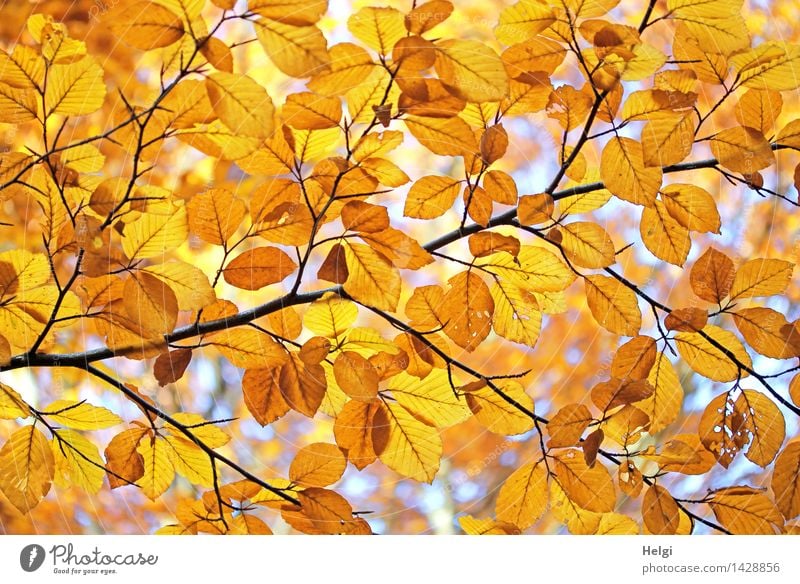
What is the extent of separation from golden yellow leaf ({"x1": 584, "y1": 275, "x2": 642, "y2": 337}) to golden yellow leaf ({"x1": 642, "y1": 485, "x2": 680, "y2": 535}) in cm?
12

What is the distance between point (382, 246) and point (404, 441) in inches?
4.9

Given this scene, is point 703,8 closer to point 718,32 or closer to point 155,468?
point 718,32

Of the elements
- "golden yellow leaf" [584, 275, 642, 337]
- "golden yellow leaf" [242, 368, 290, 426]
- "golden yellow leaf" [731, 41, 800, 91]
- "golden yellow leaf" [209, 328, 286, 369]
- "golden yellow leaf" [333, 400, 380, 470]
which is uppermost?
"golden yellow leaf" [731, 41, 800, 91]

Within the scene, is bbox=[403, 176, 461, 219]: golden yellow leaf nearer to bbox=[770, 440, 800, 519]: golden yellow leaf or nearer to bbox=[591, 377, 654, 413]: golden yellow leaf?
bbox=[591, 377, 654, 413]: golden yellow leaf

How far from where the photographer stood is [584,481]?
0.48 metres

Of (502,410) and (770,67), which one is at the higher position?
(770,67)

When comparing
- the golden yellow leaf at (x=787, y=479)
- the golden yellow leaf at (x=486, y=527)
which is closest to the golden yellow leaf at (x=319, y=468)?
the golden yellow leaf at (x=486, y=527)

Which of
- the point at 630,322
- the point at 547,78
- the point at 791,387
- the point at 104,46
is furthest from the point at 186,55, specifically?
the point at 791,387

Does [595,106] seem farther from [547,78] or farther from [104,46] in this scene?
[104,46]

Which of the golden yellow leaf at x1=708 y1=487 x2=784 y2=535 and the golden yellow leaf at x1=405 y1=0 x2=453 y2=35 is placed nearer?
the golden yellow leaf at x1=405 y1=0 x2=453 y2=35

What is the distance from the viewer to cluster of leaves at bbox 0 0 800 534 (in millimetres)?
420

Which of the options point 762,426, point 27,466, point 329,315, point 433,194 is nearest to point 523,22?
point 433,194

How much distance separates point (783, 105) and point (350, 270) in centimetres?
34

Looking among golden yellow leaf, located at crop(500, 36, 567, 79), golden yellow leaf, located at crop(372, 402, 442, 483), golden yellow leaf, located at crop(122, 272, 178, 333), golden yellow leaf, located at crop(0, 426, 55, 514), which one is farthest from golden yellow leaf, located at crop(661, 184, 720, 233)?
golden yellow leaf, located at crop(0, 426, 55, 514)
